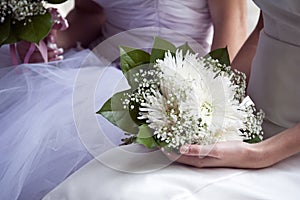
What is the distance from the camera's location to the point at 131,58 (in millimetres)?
871

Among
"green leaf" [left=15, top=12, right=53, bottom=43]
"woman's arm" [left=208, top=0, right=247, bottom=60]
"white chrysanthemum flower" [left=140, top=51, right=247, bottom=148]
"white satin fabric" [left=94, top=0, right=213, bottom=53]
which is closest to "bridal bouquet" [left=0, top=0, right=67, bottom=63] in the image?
"green leaf" [left=15, top=12, right=53, bottom=43]

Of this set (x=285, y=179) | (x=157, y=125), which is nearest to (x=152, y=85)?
(x=157, y=125)

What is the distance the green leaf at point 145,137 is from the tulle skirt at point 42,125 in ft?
0.64

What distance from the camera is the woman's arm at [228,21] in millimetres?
1225

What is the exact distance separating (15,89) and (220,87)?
546mm

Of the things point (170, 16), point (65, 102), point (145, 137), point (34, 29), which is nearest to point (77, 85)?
point (65, 102)

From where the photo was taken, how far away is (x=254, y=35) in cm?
113

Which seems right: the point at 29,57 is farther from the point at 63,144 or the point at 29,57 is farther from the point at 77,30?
the point at 63,144

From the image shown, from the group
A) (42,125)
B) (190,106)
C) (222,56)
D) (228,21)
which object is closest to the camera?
(190,106)

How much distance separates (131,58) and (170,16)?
1.47ft

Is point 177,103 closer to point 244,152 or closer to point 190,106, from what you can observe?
point 190,106

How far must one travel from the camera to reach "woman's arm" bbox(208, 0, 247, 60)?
48.2 inches

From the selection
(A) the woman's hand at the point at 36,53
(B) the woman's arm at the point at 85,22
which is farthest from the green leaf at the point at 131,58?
(B) the woman's arm at the point at 85,22

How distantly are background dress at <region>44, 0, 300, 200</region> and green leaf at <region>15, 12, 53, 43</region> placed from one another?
0.42m
